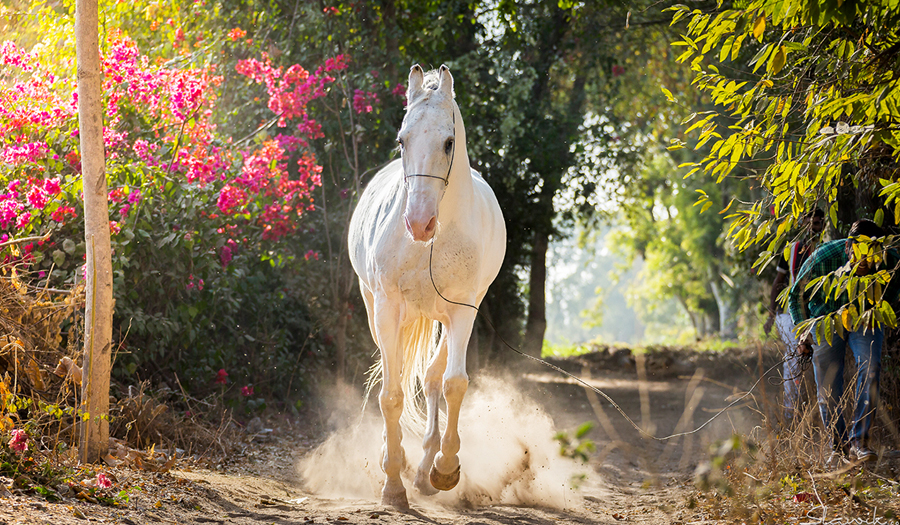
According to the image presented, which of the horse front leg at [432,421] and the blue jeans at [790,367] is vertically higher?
the blue jeans at [790,367]

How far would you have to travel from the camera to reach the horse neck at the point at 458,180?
443cm

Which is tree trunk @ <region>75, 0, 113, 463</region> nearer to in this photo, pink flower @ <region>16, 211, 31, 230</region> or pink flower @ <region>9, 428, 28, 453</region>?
pink flower @ <region>9, 428, 28, 453</region>

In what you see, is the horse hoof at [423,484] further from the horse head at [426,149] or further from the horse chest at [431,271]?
the horse head at [426,149]

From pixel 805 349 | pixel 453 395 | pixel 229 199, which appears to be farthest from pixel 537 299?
pixel 453 395

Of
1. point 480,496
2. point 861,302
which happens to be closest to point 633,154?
point 480,496

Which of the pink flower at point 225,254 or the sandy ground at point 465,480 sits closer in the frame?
the sandy ground at point 465,480

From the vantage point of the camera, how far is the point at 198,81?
669cm

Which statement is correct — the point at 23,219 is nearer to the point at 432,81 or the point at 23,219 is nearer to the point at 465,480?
the point at 432,81

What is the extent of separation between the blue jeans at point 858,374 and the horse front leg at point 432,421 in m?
2.39

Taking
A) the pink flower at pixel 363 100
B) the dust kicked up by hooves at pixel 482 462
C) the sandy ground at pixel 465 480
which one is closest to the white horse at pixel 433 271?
the sandy ground at pixel 465 480

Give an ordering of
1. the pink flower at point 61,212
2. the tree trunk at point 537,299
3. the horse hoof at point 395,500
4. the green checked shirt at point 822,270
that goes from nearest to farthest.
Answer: the horse hoof at point 395,500
the green checked shirt at point 822,270
the pink flower at point 61,212
the tree trunk at point 537,299

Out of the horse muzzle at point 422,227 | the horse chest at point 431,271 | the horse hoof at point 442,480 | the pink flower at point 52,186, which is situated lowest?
the horse hoof at point 442,480

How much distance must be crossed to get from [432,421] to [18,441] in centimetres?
244

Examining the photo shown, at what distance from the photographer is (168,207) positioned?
631cm
